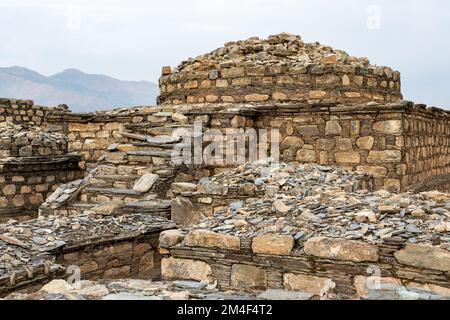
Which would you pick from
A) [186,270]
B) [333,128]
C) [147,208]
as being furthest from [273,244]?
[333,128]

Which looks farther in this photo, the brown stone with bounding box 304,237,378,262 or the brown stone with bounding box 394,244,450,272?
the brown stone with bounding box 304,237,378,262

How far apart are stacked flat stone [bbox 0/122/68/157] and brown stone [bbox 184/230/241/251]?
26.9ft

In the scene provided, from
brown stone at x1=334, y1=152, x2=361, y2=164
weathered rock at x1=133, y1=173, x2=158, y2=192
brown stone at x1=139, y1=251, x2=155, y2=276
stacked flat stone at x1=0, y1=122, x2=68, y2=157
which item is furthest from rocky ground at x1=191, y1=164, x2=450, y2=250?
stacked flat stone at x1=0, y1=122, x2=68, y2=157

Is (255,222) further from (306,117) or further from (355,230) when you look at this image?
(306,117)

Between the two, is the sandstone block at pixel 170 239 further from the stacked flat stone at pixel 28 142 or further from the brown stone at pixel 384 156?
the stacked flat stone at pixel 28 142

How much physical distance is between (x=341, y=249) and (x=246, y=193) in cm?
284

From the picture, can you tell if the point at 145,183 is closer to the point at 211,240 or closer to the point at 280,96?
the point at 280,96

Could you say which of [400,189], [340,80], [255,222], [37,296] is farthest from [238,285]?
[340,80]

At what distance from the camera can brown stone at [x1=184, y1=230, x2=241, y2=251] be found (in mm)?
4246

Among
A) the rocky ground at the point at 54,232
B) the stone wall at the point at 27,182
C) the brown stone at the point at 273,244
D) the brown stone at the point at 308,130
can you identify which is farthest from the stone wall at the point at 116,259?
the stone wall at the point at 27,182

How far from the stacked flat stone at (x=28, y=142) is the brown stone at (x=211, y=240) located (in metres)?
8.19

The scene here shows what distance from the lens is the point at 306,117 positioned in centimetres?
971

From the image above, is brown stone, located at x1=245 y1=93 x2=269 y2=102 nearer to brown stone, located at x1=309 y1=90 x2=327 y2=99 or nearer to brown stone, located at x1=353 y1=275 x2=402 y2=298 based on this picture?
brown stone, located at x1=309 y1=90 x2=327 y2=99
